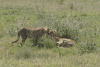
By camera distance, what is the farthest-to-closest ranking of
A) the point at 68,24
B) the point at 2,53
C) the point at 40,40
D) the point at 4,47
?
the point at 68,24 < the point at 40,40 < the point at 4,47 < the point at 2,53

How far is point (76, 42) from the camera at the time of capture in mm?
7645

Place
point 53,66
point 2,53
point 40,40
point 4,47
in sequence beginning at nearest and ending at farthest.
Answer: point 53,66
point 2,53
point 4,47
point 40,40

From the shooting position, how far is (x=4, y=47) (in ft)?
22.2

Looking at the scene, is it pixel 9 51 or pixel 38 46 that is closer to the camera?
pixel 9 51

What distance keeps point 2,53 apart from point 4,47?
797 mm

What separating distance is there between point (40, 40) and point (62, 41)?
1312 millimetres

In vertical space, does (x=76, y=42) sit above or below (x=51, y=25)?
below

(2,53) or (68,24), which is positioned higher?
(68,24)

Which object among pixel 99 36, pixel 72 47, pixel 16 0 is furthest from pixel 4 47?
pixel 16 0

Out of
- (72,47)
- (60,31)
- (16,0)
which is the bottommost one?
(72,47)

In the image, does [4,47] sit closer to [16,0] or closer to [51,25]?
[51,25]

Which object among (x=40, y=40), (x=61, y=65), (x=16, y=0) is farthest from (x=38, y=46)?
(x=16, y=0)

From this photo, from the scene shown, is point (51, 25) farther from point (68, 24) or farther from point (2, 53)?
point (2, 53)

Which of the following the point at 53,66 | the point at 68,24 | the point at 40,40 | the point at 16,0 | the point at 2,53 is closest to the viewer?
the point at 53,66
